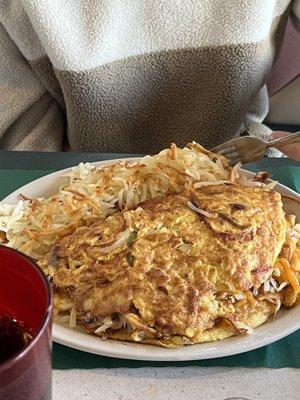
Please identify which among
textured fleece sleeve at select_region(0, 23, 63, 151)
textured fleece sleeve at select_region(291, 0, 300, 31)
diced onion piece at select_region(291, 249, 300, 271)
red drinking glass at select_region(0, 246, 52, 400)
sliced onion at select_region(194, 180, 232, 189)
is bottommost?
textured fleece sleeve at select_region(0, 23, 63, 151)

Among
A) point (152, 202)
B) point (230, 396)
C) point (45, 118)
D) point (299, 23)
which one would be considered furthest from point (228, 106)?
point (230, 396)

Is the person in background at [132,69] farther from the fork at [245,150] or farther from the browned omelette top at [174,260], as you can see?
the browned omelette top at [174,260]

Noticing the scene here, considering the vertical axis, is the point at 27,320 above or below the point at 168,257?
above

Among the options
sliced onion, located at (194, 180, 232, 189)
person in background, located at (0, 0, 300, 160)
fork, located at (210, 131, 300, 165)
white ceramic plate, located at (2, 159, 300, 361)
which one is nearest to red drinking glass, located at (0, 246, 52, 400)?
white ceramic plate, located at (2, 159, 300, 361)

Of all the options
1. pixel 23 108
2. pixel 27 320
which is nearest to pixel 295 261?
pixel 27 320

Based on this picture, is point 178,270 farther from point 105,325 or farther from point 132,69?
point 132,69

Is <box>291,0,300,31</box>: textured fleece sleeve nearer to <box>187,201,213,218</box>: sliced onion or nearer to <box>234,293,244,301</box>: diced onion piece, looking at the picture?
<box>187,201,213,218</box>: sliced onion

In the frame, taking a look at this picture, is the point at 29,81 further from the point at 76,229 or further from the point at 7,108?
the point at 76,229

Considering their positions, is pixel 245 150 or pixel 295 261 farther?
pixel 245 150
